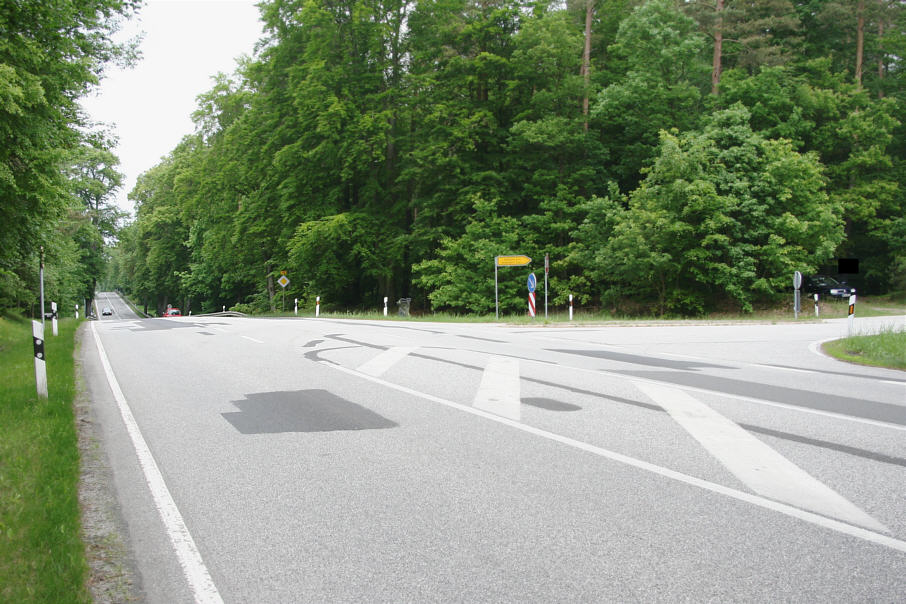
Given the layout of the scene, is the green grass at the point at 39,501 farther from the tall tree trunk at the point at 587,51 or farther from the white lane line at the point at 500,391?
the tall tree trunk at the point at 587,51

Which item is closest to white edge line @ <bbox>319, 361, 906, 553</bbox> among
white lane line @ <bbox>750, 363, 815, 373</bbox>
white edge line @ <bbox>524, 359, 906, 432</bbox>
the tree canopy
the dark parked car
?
white edge line @ <bbox>524, 359, 906, 432</bbox>

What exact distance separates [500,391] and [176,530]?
17.7 feet

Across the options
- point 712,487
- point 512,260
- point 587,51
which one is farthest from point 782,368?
point 587,51

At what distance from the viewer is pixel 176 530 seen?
4.15m

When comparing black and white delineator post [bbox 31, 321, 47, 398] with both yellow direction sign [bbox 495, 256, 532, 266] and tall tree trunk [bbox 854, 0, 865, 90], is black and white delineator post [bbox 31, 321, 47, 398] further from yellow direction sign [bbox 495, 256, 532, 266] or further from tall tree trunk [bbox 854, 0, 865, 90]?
tall tree trunk [bbox 854, 0, 865, 90]

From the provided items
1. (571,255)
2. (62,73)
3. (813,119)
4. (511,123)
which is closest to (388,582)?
(62,73)

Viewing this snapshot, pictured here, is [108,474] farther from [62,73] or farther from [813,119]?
[813,119]

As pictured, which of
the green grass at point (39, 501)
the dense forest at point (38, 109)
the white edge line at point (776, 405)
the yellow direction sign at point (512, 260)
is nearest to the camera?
the green grass at point (39, 501)

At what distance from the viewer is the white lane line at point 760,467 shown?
4344 mm

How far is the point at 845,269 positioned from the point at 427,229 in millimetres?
29510

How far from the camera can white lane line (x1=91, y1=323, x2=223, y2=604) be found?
3346mm

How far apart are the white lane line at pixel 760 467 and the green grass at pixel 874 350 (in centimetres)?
687

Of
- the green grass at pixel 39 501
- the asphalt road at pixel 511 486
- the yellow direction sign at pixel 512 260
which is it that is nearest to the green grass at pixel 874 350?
the asphalt road at pixel 511 486

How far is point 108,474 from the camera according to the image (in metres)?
5.47
